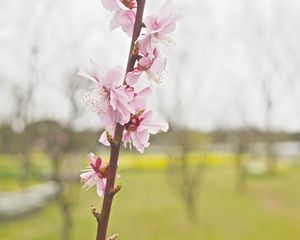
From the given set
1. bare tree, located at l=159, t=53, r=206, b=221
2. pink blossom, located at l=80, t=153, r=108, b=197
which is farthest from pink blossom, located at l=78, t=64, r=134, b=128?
bare tree, located at l=159, t=53, r=206, b=221

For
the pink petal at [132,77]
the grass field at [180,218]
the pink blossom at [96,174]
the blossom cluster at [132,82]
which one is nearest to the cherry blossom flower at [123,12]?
the blossom cluster at [132,82]

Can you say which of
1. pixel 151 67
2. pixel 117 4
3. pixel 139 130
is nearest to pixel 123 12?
pixel 117 4

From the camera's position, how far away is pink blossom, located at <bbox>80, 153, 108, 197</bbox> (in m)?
0.91

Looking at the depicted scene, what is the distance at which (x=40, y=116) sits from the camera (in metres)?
8.92

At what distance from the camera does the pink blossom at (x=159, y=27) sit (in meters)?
0.85

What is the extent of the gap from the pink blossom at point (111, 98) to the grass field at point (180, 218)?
21.8 ft

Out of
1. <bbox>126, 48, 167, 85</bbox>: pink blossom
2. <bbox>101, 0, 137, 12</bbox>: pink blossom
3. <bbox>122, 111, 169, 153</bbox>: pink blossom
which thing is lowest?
<bbox>122, 111, 169, 153</bbox>: pink blossom

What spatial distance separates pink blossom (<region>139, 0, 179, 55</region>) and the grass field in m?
6.68

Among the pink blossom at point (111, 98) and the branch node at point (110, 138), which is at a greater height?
the pink blossom at point (111, 98)

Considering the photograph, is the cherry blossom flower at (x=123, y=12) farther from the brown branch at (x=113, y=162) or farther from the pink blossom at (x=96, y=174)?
the pink blossom at (x=96, y=174)

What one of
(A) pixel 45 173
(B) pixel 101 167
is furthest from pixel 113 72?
(A) pixel 45 173

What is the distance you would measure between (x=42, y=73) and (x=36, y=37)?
0.69 m

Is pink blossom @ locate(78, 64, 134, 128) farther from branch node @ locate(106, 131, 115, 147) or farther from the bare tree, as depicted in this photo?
the bare tree

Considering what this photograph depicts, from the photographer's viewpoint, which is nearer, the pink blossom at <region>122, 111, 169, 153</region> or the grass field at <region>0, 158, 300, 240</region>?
the pink blossom at <region>122, 111, 169, 153</region>
